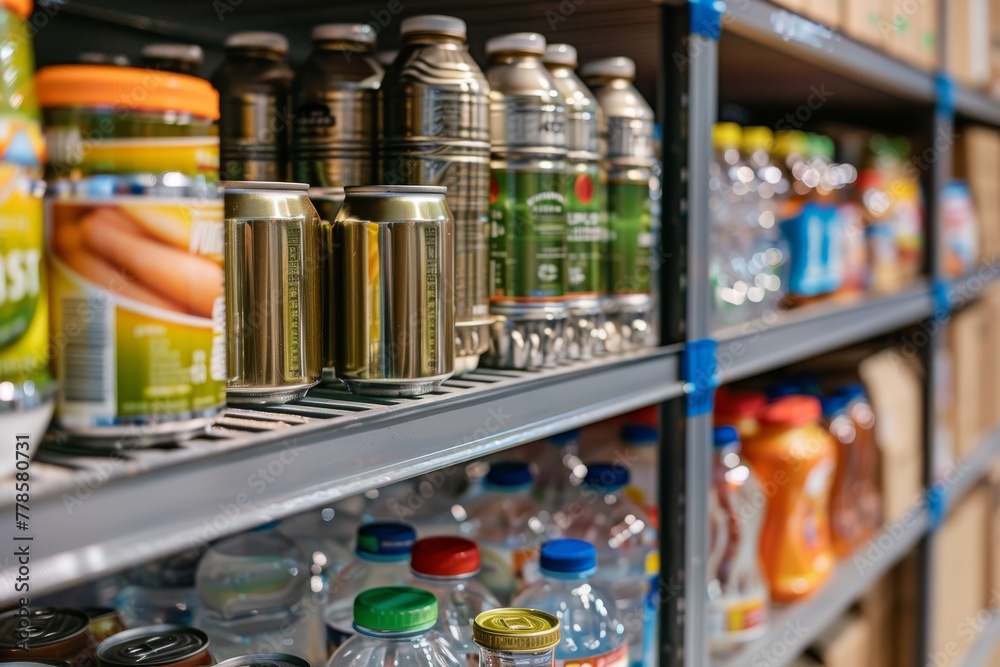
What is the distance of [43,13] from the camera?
47.5 inches

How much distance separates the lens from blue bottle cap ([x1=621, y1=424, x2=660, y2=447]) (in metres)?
1.69

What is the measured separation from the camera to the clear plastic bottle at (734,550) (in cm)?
161

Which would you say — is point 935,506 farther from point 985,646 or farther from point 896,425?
point 985,646

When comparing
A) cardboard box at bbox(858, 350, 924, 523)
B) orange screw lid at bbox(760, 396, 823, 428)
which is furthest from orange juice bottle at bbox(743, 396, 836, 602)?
cardboard box at bbox(858, 350, 924, 523)

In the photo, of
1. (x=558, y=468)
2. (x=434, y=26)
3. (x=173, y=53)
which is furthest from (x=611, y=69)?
(x=558, y=468)

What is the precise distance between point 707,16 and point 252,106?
0.59 metres

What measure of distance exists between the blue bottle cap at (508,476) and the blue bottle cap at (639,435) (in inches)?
12.3

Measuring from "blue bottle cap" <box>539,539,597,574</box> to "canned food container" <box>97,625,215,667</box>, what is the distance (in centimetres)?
40

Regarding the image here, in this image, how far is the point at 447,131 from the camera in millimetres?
996

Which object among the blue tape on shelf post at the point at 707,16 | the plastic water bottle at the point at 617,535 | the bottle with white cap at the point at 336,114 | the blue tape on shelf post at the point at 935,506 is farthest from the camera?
the blue tape on shelf post at the point at 935,506

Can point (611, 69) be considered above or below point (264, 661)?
above

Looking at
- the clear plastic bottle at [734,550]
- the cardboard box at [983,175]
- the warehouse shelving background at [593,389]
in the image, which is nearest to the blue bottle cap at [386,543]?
the warehouse shelving background at [593,389]

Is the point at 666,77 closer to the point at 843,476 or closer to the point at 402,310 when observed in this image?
the point at 402,310

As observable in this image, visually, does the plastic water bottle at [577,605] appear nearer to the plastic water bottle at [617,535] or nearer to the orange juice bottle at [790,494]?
the plastic water bottle at [617,535]
